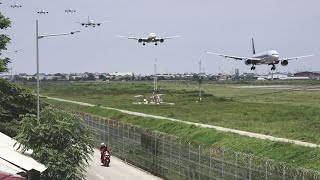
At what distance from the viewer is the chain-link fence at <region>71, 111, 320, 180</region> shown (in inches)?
946

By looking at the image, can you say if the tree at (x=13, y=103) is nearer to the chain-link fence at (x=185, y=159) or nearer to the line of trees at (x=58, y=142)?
the chain-link fence at (x=185, y=159)

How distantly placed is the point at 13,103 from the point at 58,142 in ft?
57.7

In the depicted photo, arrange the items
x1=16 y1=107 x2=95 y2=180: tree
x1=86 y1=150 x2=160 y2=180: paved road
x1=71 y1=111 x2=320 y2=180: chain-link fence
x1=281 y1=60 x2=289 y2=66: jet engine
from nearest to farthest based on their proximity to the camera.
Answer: x1=71 y1=111 x2=320 y2=180: chain-link fence → x1=16 y1=107 x2=95 y2=180: tree → x1=86 y1=150 x2=160 y2=180: paved road → x1=281 y1=60 x2=289 y2=66: jet engine

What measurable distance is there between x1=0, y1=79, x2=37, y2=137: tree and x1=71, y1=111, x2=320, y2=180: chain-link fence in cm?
767

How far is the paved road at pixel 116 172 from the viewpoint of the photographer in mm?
38375

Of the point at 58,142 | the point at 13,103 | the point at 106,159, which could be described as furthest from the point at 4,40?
the point at 58,142

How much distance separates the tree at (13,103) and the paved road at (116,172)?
255 inches

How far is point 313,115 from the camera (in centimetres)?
5969

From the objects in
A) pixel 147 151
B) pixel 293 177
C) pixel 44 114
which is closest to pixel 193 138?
pixel 147 151

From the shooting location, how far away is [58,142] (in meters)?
28.7

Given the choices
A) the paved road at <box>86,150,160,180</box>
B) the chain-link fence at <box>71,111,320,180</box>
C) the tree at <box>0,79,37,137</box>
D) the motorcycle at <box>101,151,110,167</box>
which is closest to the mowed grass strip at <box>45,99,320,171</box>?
the chain-link fence at <box>71,111,320,180</box>

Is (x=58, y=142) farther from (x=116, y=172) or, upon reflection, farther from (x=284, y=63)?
(x=284, y=63)

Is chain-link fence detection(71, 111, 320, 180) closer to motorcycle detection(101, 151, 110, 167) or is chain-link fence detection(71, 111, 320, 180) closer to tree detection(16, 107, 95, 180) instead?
motorcycle detection(101, 151, 110, 167)

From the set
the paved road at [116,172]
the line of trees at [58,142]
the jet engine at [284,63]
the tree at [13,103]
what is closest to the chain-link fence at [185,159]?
the paved road at [116,172]
